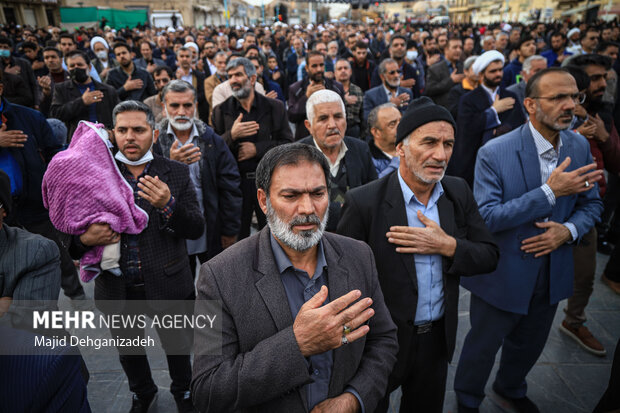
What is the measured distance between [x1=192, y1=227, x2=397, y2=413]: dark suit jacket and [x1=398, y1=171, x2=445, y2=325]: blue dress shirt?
1.43ft

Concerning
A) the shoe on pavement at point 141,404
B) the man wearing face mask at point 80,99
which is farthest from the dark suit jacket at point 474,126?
the man wearing face mask at point 80,99

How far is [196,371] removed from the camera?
4.82 ft

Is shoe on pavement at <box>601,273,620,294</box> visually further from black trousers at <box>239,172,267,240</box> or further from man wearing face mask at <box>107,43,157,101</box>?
man wearing face mask at <box>107,43,157,101</box>

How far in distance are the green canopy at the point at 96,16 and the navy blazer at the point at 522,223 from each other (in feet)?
120

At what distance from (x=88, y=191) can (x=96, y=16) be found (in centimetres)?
3773

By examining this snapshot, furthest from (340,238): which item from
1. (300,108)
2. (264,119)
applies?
(300,108)

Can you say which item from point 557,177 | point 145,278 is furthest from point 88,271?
point 557,177

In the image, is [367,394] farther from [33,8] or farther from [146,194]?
[33,8]

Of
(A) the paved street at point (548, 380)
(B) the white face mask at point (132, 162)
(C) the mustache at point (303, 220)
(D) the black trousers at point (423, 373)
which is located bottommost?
(A) the paved street at point (548, 380)

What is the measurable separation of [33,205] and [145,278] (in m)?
1.75

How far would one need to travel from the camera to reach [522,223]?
7.54ft

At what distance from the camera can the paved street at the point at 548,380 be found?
2781mm

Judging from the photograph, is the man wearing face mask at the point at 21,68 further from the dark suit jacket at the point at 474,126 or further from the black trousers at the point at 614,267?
the black trousers at the point at 614,267

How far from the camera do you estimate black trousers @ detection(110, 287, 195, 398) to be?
Answer: 264 cm
